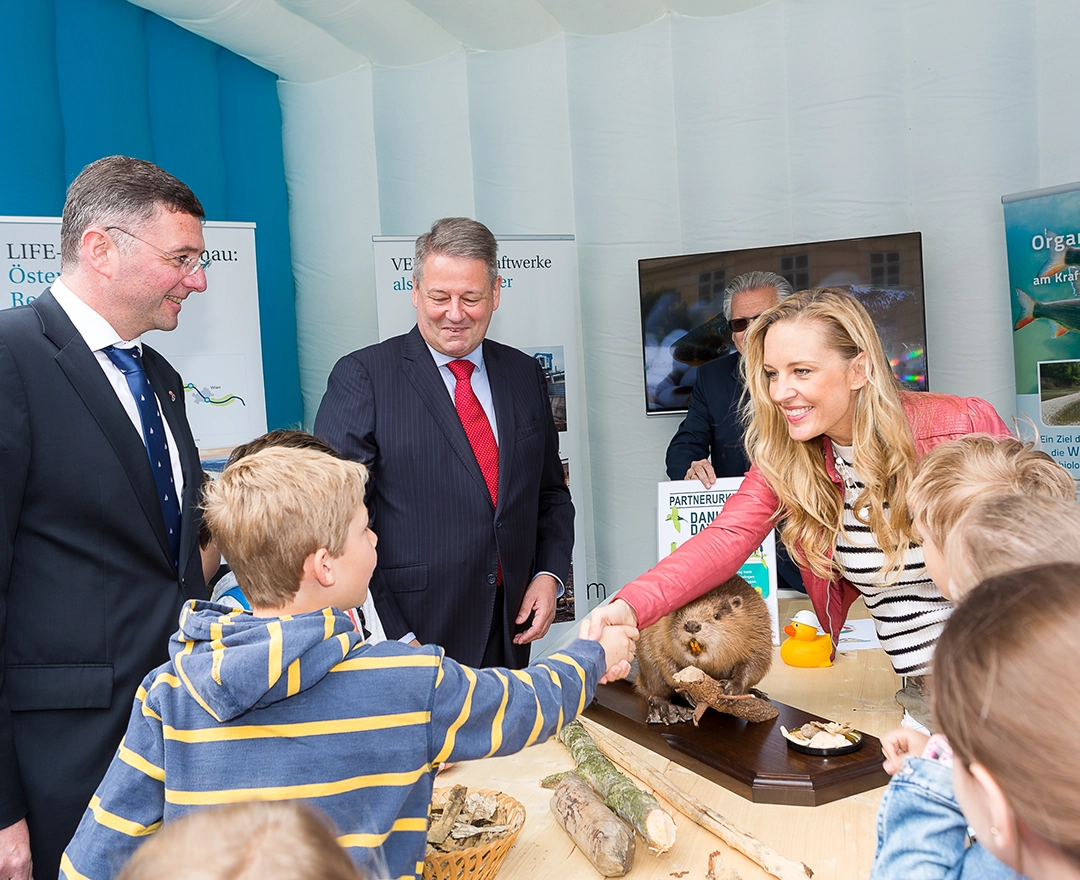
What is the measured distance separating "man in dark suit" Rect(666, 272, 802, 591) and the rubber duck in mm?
1600

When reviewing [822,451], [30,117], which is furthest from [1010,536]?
[30,117]

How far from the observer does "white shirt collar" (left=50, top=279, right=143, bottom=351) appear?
6.36 feet

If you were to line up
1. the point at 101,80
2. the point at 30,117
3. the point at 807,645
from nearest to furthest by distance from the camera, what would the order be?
the point at 807,645 < the point at 30,117 < the point at 101,80

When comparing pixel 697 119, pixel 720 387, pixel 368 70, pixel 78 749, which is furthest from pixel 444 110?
pixel 78 749

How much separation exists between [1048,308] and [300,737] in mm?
4191

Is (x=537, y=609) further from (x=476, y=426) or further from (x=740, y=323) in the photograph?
(x=740, y=323)

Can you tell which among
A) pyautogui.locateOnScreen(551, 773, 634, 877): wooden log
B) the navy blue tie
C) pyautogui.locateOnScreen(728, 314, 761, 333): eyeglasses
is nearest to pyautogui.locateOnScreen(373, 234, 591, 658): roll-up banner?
pyautogui.locateOnScreen(728, 314, 761, 333): eyeglasses

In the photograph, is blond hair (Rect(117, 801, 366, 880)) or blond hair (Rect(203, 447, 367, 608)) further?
blond hair (Rect(203, 447, 367, 608))

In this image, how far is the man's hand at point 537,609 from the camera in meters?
2.83

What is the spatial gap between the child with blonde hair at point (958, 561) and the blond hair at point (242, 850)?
2.03ft

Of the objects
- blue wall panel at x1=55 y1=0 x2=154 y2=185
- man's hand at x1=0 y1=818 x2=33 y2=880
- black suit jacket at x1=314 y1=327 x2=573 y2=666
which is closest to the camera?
man's hand at x1=0 y1=818 x2=33 y2=880

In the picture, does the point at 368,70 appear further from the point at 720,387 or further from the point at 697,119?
the point at 720,387

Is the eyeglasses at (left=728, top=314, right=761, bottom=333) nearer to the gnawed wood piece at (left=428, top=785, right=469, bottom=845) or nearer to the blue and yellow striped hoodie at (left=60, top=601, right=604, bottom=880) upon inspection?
the gnawed wood piece at (left=428, top=785, right=469, bottom=845)

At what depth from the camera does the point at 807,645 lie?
253 centimetres
